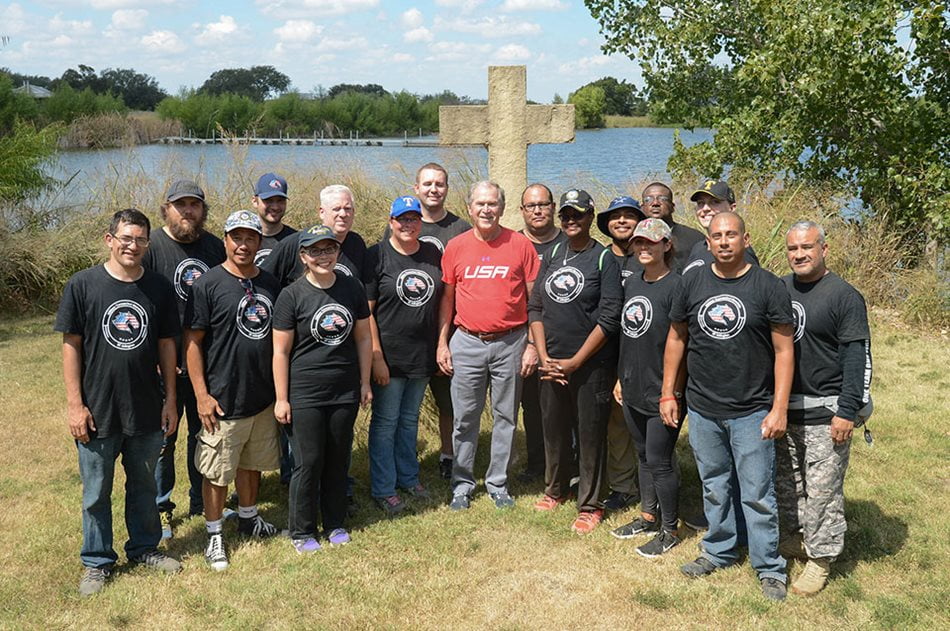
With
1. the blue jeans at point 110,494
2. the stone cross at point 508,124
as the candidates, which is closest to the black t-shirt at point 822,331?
the stone cross at point 508,124

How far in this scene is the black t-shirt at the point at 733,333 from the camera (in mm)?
3621

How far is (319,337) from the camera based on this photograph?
412 cm

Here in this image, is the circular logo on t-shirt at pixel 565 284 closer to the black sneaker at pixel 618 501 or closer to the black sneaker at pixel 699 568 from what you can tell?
the black sneaker at pixel 618 501

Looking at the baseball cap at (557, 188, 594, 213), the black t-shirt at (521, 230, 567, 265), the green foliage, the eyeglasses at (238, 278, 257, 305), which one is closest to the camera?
the eyeglasses at (238, 278, 257, 305)

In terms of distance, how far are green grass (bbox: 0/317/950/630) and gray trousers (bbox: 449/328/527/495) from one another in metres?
0.23

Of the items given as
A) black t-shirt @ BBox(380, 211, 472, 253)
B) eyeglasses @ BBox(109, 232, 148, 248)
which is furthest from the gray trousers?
eyeglasses @ BBox(109, 232, 148, 248)

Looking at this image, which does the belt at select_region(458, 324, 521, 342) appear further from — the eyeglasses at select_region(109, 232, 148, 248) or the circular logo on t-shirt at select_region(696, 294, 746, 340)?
the eyeglasses at select_region(109, 232, 148, 248)

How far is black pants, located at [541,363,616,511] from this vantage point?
450cm

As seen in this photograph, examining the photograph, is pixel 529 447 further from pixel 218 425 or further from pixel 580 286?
pixel 218 425

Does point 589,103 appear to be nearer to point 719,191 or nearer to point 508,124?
point 508,124

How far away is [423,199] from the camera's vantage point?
16.5ft

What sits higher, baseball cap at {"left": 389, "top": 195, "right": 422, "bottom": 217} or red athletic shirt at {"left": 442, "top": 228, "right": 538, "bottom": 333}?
baseball cap at {"left": 389, "top": 195, "right": 422, "bottom": 217}

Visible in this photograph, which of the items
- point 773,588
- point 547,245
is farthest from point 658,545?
point 547,245

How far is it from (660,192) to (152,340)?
119 inches
